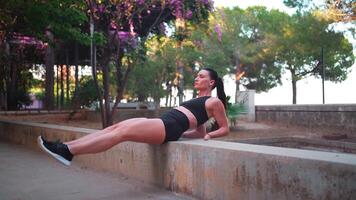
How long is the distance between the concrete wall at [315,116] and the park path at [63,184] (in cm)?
→ 924

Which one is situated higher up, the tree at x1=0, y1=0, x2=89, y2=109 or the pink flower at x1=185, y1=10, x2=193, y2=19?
the pink flower at x1=185, y1=10, x2=193, y2=19

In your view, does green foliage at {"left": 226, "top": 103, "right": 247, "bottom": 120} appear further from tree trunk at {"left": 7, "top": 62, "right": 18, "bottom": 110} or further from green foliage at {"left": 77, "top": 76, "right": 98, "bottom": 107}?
tree trunk at {"left": 7, "top": 62, "right": 18, "bottom": 110}

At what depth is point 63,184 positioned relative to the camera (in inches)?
223

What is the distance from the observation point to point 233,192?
4148 mm

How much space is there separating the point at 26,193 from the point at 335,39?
57.0ft

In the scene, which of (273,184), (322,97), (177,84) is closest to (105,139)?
(273,184)

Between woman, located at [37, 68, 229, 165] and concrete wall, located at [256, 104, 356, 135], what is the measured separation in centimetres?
953

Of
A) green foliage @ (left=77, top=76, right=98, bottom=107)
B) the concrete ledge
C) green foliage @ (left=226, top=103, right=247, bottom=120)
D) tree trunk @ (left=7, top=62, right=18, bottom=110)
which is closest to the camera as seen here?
the concrete ledge

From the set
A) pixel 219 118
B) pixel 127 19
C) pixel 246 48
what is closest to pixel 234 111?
pixel 127 19

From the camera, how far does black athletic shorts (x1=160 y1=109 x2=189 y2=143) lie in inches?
193

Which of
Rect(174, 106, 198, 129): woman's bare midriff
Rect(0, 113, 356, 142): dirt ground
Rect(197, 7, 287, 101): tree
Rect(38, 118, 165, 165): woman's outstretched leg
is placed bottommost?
Rect(0, 113, 356, 142): dirt ground

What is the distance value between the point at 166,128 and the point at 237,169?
104cm

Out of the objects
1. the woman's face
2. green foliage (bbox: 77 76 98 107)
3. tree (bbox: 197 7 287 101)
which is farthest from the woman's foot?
tree (bbox: 197 7 287 101)

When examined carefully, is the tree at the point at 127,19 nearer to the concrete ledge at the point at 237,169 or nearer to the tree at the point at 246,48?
the concrete ledge at the point at 237,169
